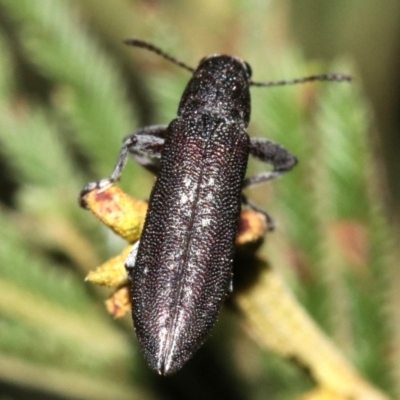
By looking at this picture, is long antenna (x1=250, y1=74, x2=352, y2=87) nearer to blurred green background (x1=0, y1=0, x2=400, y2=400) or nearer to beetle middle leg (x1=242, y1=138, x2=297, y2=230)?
blurred green background (x1=0, y1=0, x2=400, y2=400)

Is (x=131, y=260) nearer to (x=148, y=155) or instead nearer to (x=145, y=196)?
(x=148, y=155)

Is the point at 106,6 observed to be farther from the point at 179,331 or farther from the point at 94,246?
the point at 179,331

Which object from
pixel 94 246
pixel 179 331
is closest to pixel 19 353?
pixel 94 246

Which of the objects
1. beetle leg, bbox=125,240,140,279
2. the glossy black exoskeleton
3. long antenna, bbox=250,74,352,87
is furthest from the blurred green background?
beetle leg, bbox=125,240,140,279

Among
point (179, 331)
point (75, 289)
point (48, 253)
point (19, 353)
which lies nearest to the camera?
point (179, 331)

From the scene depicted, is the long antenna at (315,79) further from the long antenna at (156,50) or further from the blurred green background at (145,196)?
the long antenna at (156,50)

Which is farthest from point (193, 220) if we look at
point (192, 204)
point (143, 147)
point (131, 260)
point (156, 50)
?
point (156, 50)
